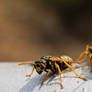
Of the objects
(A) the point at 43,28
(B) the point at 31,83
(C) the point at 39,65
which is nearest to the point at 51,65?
(C) the point at 39,65

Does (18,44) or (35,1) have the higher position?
(35,1)

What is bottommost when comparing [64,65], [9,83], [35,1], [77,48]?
[9,83]

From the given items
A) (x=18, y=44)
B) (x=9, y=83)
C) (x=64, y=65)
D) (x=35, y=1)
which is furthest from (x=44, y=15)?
(x=9, y=83)

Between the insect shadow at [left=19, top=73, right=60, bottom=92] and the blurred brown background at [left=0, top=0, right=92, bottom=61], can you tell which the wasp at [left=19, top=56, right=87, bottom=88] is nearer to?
the insect shadow at [left=19, top=73, right=60, bottom=92]

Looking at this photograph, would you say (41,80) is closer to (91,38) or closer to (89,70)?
(89,70)

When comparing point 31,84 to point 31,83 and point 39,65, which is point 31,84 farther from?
point 39,65

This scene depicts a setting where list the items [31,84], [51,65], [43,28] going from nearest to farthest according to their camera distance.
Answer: [31,84], [51,65], [43,28]

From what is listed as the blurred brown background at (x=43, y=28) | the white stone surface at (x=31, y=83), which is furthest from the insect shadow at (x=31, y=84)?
the blurred brown background at (x=43, y=28)

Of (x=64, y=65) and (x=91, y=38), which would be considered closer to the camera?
(x=64, y=65)
